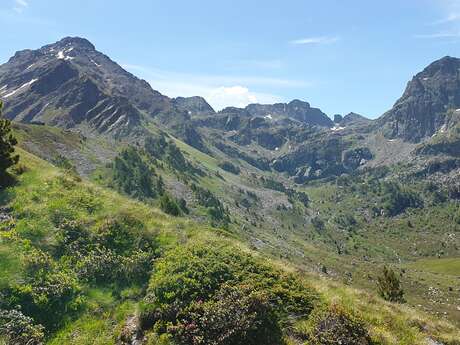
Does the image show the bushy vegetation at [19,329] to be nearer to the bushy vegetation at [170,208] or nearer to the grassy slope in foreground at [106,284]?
the grassy slope in foreground at [106,284]

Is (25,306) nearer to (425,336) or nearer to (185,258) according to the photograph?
(185,258)

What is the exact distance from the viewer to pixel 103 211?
33656 millimetres

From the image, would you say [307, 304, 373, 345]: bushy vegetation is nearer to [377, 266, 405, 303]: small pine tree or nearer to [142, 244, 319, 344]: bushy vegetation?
[142, 244, 319, 344]: bushy vegetation

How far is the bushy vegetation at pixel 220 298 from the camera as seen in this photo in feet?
69.5

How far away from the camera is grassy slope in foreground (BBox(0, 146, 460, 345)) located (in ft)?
74.8

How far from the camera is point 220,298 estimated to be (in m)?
22.9

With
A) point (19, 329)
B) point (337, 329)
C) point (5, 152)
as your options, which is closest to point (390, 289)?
point (337, 329)

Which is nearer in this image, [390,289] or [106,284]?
[106,284]

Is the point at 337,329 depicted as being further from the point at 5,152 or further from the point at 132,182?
the point at 132,182

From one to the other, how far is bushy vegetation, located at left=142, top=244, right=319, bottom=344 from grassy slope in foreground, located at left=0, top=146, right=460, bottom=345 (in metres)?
1.13

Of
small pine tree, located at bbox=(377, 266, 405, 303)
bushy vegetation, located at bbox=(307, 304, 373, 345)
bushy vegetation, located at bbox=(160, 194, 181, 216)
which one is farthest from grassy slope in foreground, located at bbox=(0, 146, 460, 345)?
bushy vegetation, located at bbox=(160, 194, 181, 216)

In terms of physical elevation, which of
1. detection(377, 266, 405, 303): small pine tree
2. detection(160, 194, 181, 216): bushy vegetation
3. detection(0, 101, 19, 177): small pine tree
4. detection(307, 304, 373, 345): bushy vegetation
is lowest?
detection(377, 266, 405, 303): small pine tree

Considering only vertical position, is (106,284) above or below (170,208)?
above

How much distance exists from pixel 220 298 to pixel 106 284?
312 inches
